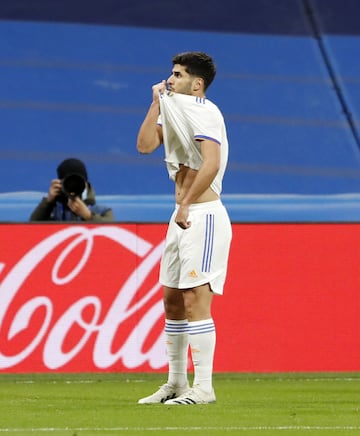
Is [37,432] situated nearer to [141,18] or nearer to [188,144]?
[188,144]

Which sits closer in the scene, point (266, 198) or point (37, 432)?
point (37, 432)

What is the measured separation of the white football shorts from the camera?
9.80 ft

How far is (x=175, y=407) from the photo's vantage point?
591 centimetres

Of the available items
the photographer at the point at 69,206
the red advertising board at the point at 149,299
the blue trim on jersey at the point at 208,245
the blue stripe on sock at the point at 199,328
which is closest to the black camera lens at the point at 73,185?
the photographer at the point at 69,206

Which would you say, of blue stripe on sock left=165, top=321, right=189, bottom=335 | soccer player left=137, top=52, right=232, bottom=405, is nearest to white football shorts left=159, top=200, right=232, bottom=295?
soccer player left=137, top=52, right=232, bottom=405

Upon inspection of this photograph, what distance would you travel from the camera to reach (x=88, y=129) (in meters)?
14.1

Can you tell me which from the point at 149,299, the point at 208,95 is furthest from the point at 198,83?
the point at 208,95

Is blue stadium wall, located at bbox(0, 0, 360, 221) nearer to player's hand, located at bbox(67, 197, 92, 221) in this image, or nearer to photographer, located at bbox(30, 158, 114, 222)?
photographer, located at bbox(30, 158, 114, 222)

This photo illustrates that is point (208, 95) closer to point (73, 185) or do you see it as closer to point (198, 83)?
point (73, 185)

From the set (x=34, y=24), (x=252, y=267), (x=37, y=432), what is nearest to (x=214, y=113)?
(x=37, y=432)

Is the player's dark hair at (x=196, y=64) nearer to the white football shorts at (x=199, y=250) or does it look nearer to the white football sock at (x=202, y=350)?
the white football shorts at (x=199, y=250)

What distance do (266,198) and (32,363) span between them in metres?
5.46

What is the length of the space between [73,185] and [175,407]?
3561 millimetres

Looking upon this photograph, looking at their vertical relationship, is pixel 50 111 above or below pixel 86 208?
above
